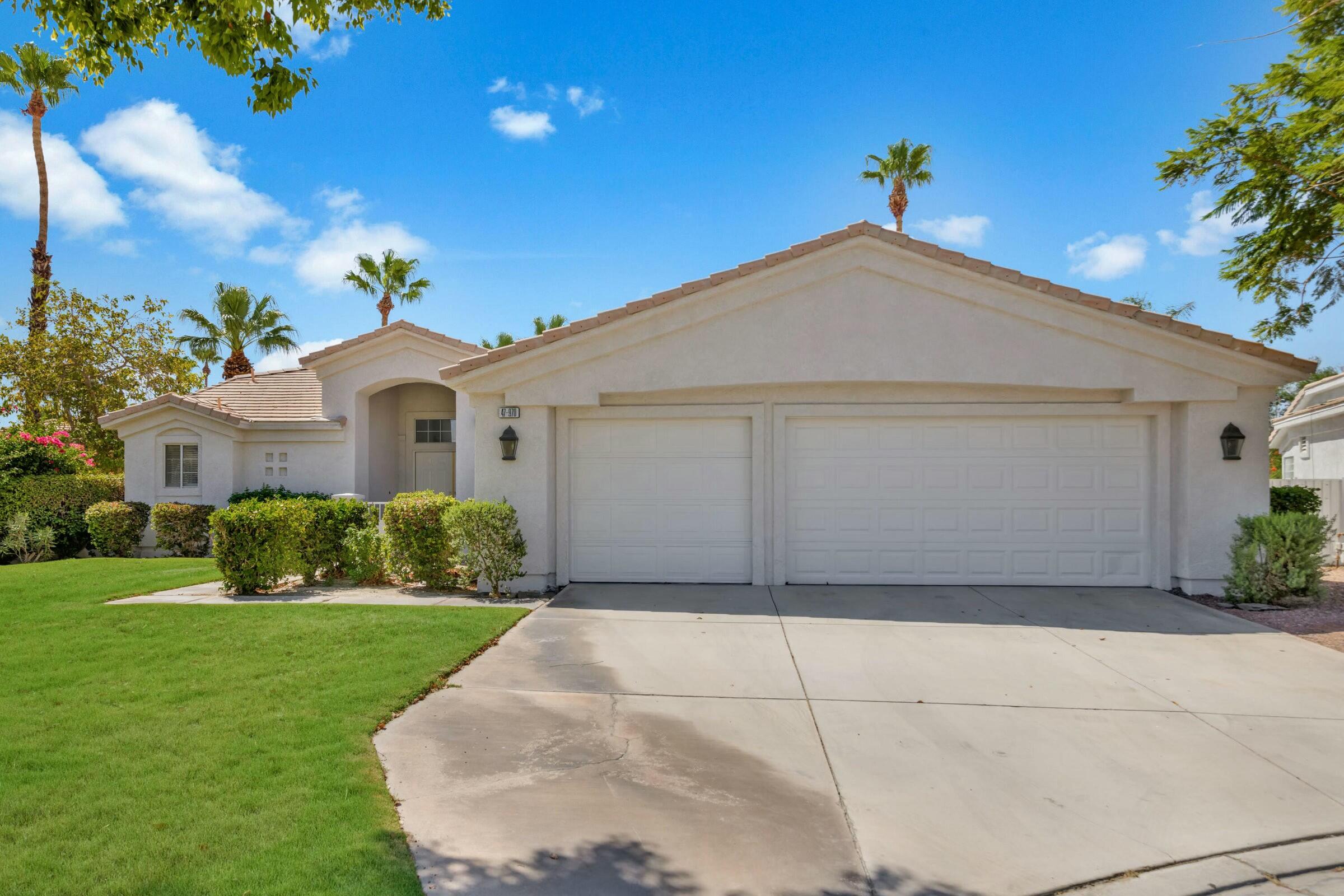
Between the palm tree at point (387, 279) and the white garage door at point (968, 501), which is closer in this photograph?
the white garage door at point (968, 501)

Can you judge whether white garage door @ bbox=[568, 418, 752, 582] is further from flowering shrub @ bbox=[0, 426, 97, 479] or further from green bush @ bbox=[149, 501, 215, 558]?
flowering shrub @ bbox=[0, 426, 97, 479]

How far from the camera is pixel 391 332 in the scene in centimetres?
1598

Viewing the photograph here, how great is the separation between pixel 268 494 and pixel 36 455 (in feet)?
16.7

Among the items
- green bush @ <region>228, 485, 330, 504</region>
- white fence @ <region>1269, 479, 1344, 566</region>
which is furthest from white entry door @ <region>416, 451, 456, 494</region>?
white fence @ <region>1269, 479, 1344, 566</region>

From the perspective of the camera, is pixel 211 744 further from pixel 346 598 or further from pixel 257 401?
pixel 257 401

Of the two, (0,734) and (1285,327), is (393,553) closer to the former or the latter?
(0,734)

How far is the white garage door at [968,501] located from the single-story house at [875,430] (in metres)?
0.03

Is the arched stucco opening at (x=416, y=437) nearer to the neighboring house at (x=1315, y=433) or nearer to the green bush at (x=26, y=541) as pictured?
the green bush at (x=26, y=541)

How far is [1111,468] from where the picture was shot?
377 inches

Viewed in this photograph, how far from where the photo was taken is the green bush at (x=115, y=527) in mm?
14914

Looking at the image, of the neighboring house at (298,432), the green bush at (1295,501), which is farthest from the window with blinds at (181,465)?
the green bush at (1295,501)

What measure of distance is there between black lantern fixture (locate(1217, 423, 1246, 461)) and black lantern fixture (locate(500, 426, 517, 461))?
372 inches

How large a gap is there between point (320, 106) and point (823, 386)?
28.3 feet

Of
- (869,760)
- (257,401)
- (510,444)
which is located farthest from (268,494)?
(869,760)
